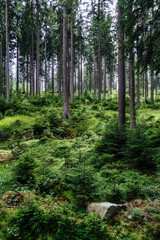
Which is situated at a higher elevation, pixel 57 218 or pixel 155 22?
pixel 155 22

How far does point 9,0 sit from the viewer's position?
14.9 metres

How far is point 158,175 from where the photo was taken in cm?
480

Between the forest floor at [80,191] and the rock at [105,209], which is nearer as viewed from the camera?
the forest floor at [80,191]

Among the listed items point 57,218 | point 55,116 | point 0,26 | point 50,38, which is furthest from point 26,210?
point 50,38

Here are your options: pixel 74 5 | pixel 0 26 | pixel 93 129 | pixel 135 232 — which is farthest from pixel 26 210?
pixel 0 26

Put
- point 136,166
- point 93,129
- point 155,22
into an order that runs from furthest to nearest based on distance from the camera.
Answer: point 93,129, point 155,22, point 136,166

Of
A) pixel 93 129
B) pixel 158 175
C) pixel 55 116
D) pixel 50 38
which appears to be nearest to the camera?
pixel 158 175

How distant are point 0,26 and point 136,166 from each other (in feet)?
77.0

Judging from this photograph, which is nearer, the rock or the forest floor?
the forest floor

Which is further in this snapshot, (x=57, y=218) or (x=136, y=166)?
(x=136, y=166)

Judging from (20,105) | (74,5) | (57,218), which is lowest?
(57,218)

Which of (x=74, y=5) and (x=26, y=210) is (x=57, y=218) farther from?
(x=74, y=5)

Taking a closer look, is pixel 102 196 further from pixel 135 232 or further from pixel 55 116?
pixel 55 116

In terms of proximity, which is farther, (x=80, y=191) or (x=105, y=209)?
(x=80, y=191)
